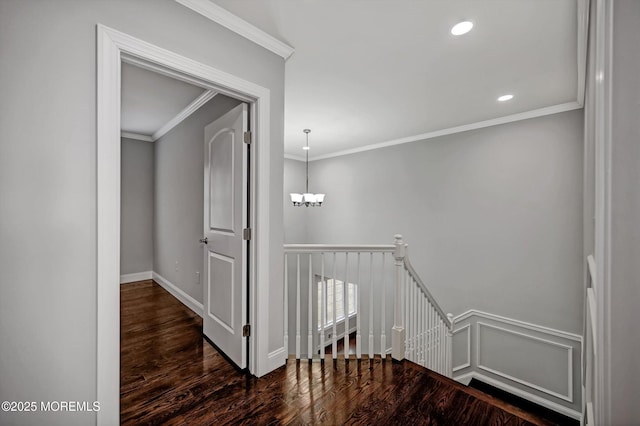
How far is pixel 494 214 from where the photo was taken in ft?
12.1

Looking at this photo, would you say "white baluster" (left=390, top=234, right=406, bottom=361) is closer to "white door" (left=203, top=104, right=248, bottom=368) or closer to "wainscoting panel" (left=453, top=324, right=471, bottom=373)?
"white door" (left=203, top=104, right=248, bottom=368)

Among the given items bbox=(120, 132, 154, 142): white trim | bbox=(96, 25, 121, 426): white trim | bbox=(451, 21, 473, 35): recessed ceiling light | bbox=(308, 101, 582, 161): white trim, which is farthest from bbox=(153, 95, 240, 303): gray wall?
bbox=(308, 101, 582, 161): white trim

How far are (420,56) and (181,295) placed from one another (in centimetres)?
369

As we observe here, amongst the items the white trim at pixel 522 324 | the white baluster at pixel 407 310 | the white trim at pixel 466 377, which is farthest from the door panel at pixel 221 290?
the white trim at pixel 466 377

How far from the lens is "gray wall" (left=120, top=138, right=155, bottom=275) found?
446cm

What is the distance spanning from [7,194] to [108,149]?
1.29 ft

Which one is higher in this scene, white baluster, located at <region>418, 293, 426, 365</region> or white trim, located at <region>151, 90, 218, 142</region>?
white trim, located at <region>151, 90, 218, 142</region>

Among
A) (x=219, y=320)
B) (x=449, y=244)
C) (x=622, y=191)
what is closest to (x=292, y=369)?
(x=219, y=320)

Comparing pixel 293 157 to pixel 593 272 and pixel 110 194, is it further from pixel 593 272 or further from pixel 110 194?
pixel 593 272

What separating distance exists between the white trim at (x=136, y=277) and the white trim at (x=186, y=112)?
7.28 feet

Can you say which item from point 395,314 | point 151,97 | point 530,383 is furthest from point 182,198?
point 530,383

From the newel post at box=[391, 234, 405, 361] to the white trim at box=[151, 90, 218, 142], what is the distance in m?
2.07

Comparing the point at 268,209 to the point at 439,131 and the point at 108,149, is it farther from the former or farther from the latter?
the point at 439,131

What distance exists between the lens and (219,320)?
2.38 metres
